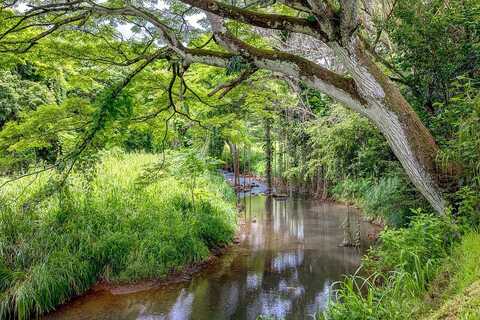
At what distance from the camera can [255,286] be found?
6.13 meters

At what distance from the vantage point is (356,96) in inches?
167

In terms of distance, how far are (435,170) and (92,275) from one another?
492 centimetres

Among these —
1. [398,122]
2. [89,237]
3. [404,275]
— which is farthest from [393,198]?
[89,237]

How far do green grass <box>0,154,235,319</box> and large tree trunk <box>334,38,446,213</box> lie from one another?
156 inches

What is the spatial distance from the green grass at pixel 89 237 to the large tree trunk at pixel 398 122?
3.97 m

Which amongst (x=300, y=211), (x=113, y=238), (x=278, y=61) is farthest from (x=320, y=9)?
(x=300, y=211)

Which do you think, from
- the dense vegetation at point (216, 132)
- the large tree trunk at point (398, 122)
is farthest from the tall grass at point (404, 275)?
the large tree trunk at point (398, 122)

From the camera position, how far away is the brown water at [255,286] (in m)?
5.23

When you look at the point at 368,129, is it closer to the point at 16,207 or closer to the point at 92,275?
the point at 92,275

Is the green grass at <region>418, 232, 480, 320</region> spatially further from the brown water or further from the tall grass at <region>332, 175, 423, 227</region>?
the tall grass at <region>332, 175, 423, 227</region>

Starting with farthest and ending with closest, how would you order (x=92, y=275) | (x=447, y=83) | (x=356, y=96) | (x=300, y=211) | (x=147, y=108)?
(x=300, y=211), (x=147, y=108), (x=92, y=275), (x=447, y=83), (x=356, y=96)

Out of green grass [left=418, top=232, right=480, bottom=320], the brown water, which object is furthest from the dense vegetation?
the brown water

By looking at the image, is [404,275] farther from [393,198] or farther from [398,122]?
[393,198]

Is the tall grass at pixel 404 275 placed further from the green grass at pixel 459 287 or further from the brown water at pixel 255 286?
the brown water at pixel 255 286
